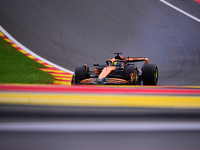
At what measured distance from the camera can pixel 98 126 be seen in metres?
1.32

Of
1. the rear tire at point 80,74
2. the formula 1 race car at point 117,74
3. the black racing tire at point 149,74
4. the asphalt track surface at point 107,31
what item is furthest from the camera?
the asphalt track surface at point 107,31

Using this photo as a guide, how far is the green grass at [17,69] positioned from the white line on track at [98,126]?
16.4 ft

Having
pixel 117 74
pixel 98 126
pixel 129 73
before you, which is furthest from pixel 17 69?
pixel 98 126

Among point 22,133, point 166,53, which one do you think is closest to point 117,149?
point 22,133

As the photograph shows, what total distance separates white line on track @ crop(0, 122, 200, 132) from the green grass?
499 centimetres

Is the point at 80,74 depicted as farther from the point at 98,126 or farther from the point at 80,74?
the point at 98,126

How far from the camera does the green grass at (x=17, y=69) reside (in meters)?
6.39

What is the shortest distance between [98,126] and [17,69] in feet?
22.4

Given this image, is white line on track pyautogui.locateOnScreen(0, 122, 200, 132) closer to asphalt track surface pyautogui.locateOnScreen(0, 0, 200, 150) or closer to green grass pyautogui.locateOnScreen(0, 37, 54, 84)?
green grass pyautogui.locateOnScreen(0, 37, 54, 84)

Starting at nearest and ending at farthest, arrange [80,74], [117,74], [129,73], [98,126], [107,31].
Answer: [98,126], [129,73], [80,74], [117,74], [107,31]

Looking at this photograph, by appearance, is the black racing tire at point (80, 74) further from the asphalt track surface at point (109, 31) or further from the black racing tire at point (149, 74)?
the asphalt track surface at point (109, 31)

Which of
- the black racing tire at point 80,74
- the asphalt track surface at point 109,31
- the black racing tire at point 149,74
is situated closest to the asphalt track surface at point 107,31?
the asphalt track surface at point 109,31

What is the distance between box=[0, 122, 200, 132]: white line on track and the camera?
4.19 ft

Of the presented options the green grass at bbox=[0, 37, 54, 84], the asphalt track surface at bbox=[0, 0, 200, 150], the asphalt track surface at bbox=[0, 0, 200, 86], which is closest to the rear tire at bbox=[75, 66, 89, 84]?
the green grass at bbox=[0, 37, 54, 84]
